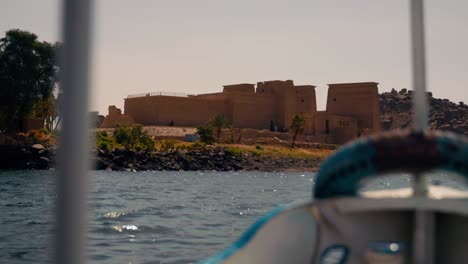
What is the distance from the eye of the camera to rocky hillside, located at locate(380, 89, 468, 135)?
130750mm

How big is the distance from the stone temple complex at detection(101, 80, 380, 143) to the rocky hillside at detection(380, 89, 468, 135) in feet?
141

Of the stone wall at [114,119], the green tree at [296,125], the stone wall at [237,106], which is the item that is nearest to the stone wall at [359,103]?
the stone wall at [237,106]

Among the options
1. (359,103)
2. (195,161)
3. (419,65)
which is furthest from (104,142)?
(419,65)

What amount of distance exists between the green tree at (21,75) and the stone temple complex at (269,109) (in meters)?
19.0

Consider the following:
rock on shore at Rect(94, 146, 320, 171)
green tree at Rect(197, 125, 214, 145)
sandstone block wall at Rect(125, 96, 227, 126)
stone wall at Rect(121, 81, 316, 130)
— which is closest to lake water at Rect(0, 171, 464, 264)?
rock on shore at Rect(94, 146, 320, 171)

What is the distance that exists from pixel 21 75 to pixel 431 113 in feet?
342

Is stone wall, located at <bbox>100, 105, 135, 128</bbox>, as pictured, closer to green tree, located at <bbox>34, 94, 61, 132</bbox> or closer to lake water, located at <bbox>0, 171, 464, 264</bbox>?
green tree, located at <bbox>34, 94, 61, 132</bbox>

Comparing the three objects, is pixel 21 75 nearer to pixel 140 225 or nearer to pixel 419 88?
pixel 140 225

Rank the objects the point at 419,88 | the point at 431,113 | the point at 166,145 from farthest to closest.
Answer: the point at 431,113 < the point at 166,145 < the point at 419,88

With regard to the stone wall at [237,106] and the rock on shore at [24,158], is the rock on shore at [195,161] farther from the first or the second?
the stone wall at [237,106]

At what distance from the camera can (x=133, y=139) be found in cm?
5734

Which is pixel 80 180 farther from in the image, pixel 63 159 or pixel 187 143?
pixel 187 143

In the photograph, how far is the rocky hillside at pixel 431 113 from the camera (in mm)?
130750

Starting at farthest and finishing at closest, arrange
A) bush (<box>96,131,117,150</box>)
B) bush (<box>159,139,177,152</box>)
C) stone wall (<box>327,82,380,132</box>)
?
stone wall (<box>327,82,380,132</box>) → bush (<box>159,139,177,152</box>) → bush (<box>96,131,117,150</box>)
